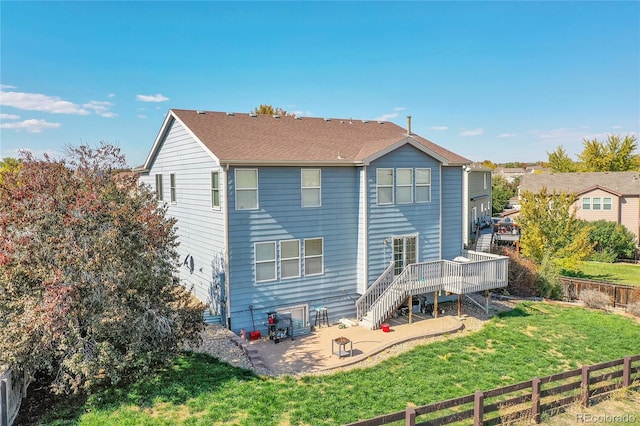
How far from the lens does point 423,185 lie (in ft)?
55.4

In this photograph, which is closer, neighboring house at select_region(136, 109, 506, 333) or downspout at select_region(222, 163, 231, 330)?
downspout at select_region(222, 163, 231, 330)

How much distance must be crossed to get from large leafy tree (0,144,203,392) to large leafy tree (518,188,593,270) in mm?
19974

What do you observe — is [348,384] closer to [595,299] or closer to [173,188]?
[173,188]

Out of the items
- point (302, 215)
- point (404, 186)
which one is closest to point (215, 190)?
point (302, 215)

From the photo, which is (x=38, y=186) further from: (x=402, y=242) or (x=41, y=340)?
(x=402, y=242)

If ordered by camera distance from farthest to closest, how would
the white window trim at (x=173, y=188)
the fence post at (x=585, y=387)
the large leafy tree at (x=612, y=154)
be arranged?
1. the large leafy tree at (x=612, y=154)
2. the white window trim at (x=173, y=188)
3. the fence post at (x=585, y=387)

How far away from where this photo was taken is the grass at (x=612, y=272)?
25.4m

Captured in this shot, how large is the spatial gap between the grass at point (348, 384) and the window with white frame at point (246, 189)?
16.3 ft

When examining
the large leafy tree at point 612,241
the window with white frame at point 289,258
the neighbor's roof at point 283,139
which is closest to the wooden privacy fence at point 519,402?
the window with white frame at point 289,258

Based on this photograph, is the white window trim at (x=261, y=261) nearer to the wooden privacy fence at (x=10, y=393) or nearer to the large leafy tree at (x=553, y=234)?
the wooden privacy fence at (x=10, y=393)

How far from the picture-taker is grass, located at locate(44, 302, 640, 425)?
851 cm

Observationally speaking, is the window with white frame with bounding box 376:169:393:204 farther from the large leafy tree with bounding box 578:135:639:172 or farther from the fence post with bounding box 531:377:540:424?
the large leafy tree with bounding box 578:135:639:172

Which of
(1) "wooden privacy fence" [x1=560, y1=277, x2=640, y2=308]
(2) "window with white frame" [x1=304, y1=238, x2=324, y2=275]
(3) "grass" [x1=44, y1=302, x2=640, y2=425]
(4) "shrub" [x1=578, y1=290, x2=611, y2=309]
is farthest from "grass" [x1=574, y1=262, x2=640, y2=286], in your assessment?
(2) "window with white frame" [x1=304, y1=238, x2=324, y2=275]

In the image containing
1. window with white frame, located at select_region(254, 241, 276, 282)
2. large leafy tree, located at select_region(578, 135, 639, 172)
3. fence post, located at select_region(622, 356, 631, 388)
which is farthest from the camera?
large leafy tree, located at select_region(578, 135, 639, 172)
